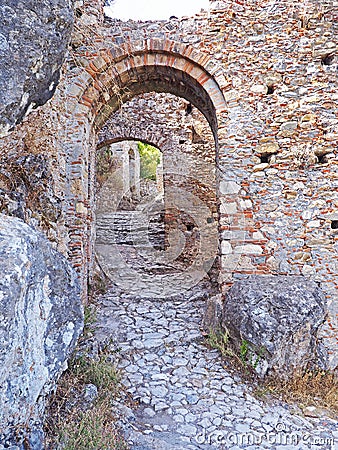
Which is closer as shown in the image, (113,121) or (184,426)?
(184,426)

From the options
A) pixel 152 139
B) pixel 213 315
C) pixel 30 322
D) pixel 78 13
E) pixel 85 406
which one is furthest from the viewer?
pixel 152 139

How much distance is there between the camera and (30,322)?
1.74 metres

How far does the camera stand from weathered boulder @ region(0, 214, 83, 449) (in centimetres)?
155

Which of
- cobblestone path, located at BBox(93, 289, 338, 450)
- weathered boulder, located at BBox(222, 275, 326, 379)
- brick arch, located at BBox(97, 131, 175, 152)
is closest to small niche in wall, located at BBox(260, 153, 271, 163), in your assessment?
weathered boulder, located at BBox(222, 275, 326, 379)

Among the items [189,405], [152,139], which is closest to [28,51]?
[189,405]

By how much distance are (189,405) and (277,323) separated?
1.21m

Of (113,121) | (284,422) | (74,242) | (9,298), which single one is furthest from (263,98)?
(113,121)

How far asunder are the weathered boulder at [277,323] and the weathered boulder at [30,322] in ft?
6.65

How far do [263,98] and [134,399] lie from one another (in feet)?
12.1

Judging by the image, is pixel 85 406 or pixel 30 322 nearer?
pixel 30 322

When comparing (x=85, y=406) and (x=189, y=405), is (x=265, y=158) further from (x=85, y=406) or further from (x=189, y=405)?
(x=85, y=406)

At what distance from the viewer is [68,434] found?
2250mm

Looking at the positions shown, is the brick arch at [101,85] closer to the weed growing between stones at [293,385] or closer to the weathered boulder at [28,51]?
the weathered boulder at [28,51]

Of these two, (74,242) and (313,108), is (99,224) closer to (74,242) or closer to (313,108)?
(74,242)
